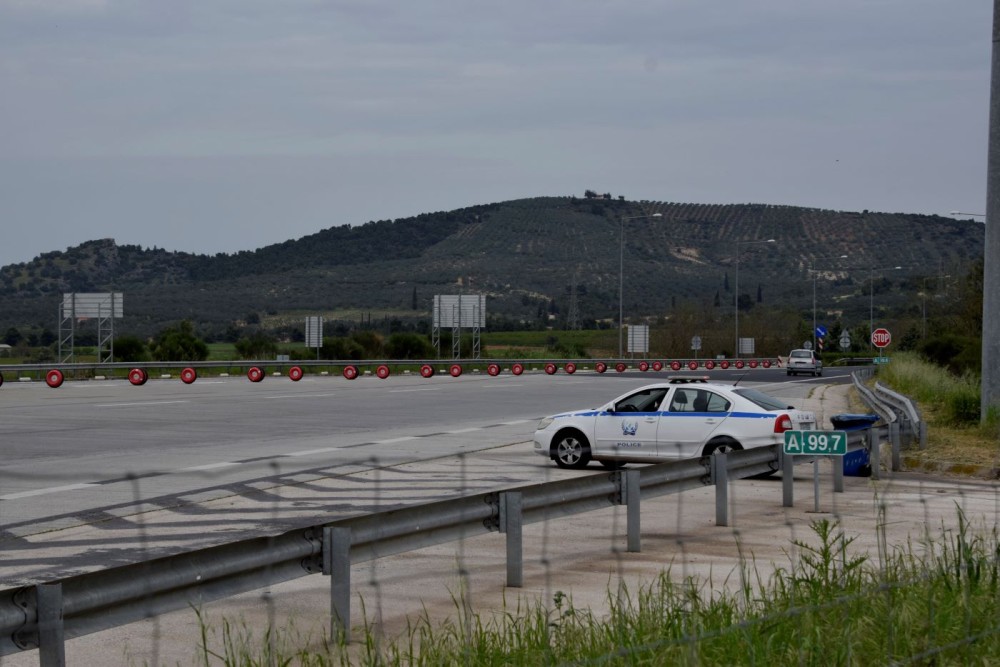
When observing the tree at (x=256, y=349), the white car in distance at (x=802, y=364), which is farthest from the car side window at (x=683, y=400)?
the tree at (x=256, y=349)

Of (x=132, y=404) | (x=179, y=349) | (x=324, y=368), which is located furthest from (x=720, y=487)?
(x=179, y=349)

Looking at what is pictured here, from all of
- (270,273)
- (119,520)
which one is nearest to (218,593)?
(119,520)

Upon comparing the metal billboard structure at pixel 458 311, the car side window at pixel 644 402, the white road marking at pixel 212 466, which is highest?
the metal billboard structure at pixel 458 311

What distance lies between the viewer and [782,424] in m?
19.5

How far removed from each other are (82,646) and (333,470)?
11.2m

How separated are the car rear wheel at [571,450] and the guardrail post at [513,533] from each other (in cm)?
987

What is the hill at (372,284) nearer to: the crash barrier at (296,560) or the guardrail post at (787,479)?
the guardrail post at (787,479)

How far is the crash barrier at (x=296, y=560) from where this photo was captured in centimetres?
629

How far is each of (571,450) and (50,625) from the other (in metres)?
14.6

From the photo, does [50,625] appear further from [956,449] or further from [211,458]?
[956,449]

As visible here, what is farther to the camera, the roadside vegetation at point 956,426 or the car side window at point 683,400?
the roadside vegetation at point 956,426

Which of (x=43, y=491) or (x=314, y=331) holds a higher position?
(x=314, y=331)

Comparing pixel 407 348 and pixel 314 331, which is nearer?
pixel 314 331

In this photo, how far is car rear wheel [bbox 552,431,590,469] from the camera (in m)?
20.4
